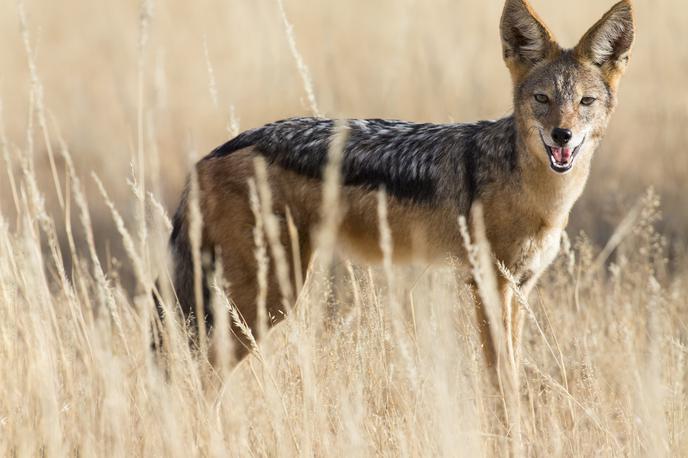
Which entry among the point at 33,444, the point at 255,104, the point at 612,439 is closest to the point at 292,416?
the point at 33,444

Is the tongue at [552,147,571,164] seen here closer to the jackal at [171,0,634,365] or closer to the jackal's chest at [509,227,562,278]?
the jackal at [171,0,634,365]

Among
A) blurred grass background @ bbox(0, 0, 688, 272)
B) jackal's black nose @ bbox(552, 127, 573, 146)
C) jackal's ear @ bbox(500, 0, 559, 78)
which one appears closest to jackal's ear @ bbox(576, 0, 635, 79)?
jackal's ear @ bbox(500, 0, 559, 78)

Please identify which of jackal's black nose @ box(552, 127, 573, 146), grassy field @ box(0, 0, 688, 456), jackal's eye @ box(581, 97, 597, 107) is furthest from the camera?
jackal's eye @ box(581, 97, 597, 107)

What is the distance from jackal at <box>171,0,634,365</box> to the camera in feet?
15.5

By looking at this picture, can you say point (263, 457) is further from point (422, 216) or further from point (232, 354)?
point (422, 216)

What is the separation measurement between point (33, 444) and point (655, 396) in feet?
6.85

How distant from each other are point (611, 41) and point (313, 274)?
1842 millimetres

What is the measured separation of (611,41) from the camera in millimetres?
4793

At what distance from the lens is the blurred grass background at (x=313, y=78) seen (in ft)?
31.7

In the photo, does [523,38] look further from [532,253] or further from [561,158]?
[532,253]

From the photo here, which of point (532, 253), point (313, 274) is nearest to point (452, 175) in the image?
point (532, 253)

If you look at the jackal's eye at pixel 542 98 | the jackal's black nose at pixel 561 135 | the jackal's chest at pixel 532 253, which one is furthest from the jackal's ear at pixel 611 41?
the jackal's chest at pixel 532 253

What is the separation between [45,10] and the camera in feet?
46.9

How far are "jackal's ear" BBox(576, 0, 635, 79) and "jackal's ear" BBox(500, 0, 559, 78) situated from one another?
164 millimetres
